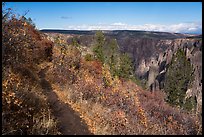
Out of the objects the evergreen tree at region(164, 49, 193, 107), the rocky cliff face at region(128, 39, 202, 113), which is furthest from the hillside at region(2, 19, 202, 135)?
the rocky cliff face at region(128, 39, 202, 113)

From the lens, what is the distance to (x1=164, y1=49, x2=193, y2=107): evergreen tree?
3972cm

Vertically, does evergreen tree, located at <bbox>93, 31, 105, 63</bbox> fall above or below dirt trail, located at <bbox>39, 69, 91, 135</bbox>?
above

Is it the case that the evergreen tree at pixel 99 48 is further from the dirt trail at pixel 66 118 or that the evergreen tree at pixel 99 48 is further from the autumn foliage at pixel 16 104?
the autumn foliage at pixel 16 104

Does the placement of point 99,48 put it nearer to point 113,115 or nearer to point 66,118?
point 113,115

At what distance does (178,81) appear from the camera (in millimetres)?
42156

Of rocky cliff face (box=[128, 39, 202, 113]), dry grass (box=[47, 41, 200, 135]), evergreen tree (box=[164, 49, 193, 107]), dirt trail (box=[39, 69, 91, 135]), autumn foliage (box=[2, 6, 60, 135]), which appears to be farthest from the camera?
rocky cliff face (box=[128, 39, 202, 113])

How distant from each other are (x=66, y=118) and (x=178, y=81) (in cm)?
3225

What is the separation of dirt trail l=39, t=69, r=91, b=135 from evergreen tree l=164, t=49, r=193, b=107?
26.4 m

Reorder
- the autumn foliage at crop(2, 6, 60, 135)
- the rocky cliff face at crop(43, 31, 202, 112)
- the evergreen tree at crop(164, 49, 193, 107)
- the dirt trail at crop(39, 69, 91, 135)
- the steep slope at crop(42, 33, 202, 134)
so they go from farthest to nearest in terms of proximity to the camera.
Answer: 1. the rocky cliff face at crop(43, 31, 202, 112)
2. the evergreen tree at crop(164, 49, 193, 107)
3. the steep slope at crop(42, 33, 202, 134)
4. the dirt trail at crop(39, 69, 91, 135)
5. the autumn foliage at crop(2, 6, 60, 135)

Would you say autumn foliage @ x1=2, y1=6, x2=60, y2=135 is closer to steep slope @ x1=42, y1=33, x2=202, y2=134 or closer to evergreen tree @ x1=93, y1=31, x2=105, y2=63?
steep slope @ x1=42, y1=33, x2=202, y2=134

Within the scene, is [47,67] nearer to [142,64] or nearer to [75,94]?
[75,94]

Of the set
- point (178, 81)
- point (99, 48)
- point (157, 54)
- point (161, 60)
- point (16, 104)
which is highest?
point (99, 48)

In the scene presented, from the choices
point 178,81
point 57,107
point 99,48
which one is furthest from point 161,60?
point 57,107

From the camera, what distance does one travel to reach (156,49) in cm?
14062
